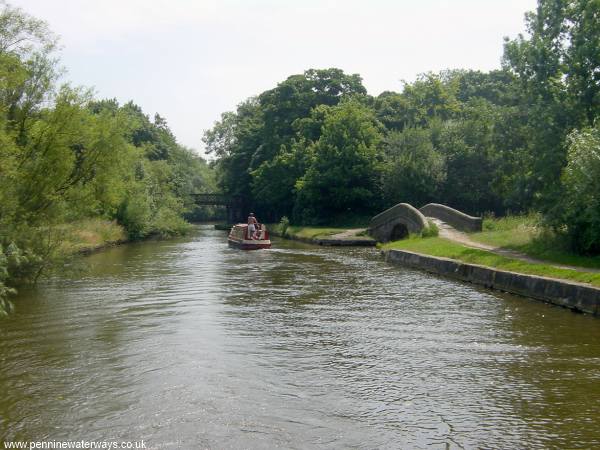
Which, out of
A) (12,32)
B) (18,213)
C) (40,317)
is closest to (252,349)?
(40,317)

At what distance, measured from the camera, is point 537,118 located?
22000mm

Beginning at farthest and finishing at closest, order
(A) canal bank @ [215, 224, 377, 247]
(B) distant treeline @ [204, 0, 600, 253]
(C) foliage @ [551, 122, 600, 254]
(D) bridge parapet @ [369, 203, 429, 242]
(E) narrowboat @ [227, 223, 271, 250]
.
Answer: (A) canal bank @ [215, 224, 377, 247] < (E) narrowboat @ [227, 223, 271, 250] < (D) bridge parapet @ [369, 203, 429, 242] < (B) distant treeline @ [204, 0, 600, 253] < (C) foliage @ [551, 122, 600, 254]

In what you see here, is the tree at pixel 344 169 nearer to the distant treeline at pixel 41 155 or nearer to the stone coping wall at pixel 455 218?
the stone coping wall at pixel 455 218

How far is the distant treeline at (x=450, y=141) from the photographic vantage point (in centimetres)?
2064

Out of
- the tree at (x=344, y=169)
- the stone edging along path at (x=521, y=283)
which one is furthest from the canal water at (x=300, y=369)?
the tree at (x=344, y=169)

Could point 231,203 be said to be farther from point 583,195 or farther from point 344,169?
point 583,195

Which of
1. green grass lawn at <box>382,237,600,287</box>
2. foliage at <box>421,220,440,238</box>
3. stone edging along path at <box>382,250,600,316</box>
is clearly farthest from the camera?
foliage at <box>421,220,440,238</box>

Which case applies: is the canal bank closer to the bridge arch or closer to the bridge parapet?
the bridge parapet

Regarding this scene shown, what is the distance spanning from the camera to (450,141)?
44469mm

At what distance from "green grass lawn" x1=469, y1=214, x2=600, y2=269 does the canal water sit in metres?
2.79

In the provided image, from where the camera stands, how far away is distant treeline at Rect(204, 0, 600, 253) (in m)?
20.6

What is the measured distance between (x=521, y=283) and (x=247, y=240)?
2038 centimetres

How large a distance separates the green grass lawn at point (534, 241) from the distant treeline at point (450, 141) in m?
0.52

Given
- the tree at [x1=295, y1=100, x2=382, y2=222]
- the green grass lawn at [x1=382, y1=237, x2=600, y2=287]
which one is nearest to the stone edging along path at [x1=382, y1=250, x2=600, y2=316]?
the green grass lawn at [x1=382, y1=237, x2=600, y2=287]
